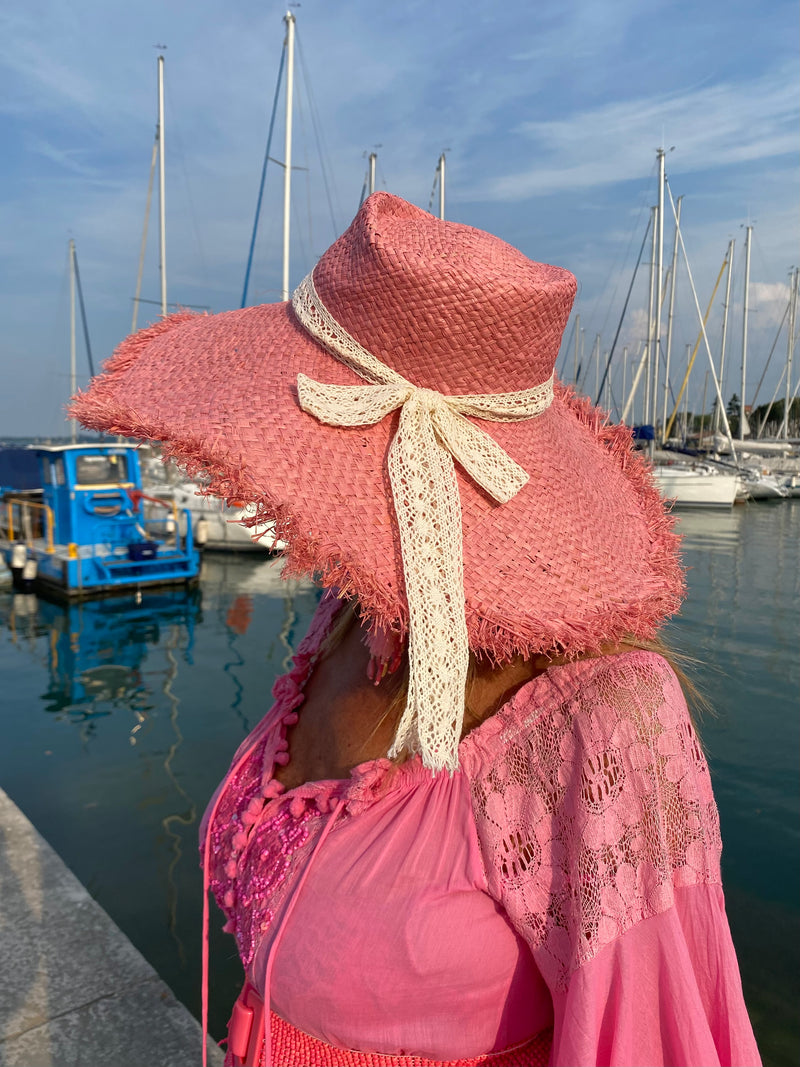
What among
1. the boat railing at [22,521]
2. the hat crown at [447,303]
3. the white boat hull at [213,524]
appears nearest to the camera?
the hat crown at [447,303]

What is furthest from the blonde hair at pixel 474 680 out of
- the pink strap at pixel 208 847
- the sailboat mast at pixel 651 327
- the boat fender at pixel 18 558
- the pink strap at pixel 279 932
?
the sailboat mast at pixel 651 327

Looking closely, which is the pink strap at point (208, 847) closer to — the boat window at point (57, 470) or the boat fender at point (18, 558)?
the boat window at point (57, 470)

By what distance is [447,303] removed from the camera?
98 cm

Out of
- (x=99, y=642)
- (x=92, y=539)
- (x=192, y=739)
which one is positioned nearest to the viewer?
(x=192, y=739)

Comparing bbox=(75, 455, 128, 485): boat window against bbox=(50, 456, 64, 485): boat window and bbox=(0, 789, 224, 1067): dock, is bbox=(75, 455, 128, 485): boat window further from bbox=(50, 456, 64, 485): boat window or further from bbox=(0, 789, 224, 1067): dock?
bbox=(0, 789, 224, 1067): dock

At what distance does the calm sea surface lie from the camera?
433 centimetres

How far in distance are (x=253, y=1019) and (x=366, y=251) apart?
1115 millimetres

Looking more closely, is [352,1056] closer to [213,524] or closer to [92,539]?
[92,539]

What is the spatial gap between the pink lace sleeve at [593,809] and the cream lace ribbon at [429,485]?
9 centimetres

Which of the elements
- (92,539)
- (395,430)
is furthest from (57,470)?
(395,430)

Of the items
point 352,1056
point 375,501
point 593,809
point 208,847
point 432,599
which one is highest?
point 375,501

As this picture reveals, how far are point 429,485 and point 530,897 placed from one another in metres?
0.51

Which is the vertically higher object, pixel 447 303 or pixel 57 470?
pixel 447 303

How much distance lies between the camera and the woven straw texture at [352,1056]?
98 cm
